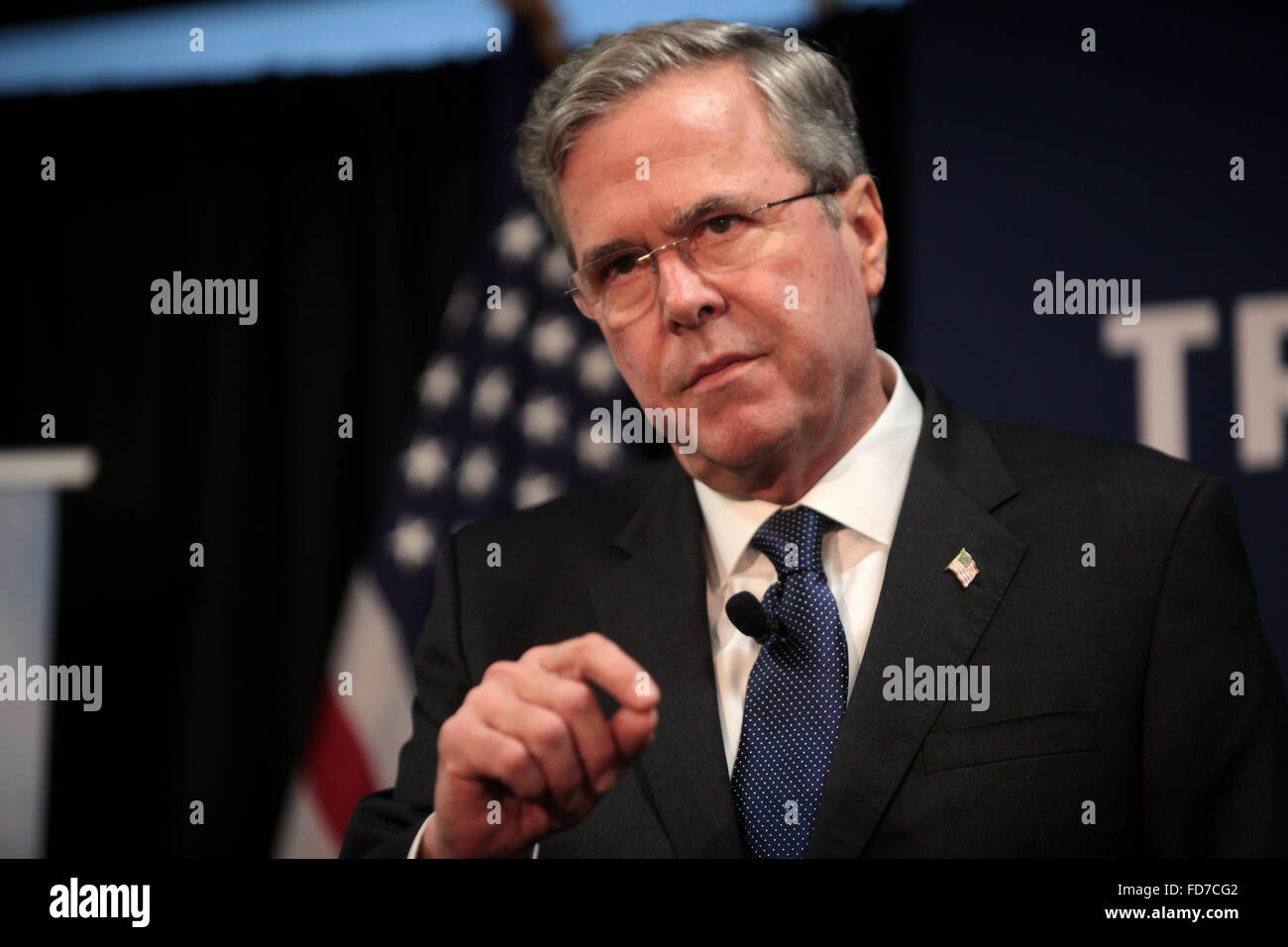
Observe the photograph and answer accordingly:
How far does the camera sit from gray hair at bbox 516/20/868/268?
1.69 meters

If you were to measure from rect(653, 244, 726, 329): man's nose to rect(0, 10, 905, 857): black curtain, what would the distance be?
1503 mm

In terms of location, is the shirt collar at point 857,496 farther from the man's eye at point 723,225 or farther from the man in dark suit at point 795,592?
the man's eye at point 723,225

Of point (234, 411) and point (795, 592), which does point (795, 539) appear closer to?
point (795, 592)

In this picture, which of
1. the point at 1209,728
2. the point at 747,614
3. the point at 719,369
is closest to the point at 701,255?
the point at 719,369

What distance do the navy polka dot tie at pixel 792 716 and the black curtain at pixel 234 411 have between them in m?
1.73

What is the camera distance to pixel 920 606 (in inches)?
57.8

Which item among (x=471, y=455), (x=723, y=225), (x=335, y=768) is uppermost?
(x=723, y=225)

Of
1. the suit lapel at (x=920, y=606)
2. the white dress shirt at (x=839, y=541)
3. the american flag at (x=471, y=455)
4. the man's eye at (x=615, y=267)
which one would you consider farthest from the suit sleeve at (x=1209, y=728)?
the american flag at (x=471, y=455)

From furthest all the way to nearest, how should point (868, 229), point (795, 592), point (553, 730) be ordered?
point (868, 229), point (795, 592), point (553, 730)

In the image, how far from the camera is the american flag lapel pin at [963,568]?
1502 millimetres

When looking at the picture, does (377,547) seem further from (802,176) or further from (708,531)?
(802,176)

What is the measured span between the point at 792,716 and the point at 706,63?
946 mm

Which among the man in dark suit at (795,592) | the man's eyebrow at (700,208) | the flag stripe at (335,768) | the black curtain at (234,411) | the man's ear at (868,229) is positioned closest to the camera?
the man in dark suit at (795,592)
